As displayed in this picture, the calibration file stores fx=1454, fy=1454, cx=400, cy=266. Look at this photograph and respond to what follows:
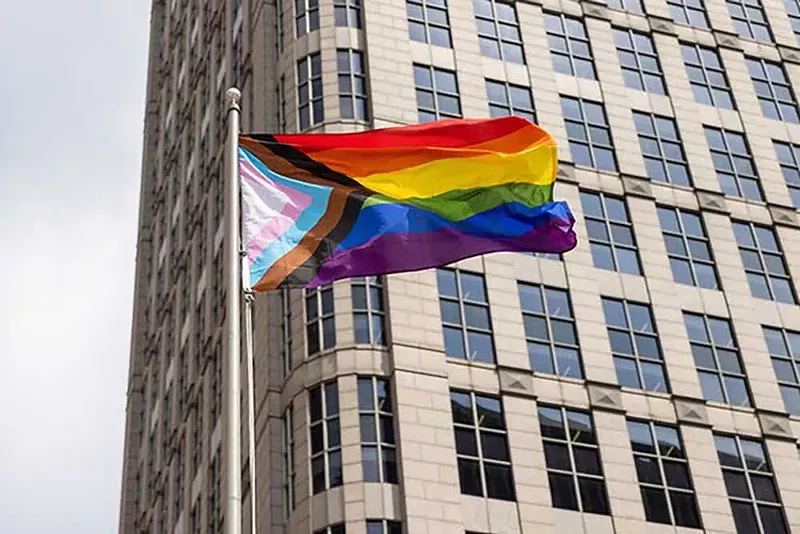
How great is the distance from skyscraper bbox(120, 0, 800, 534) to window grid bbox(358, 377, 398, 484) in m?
0.08

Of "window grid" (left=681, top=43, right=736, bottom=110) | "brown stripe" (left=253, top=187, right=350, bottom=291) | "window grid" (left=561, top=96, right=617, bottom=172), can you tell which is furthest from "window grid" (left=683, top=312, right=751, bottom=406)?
"brown stripe" (left=253, top=187, right=350, bottom=291)

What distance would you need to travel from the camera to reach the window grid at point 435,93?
157 ft

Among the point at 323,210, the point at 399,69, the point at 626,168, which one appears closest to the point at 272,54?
the point at 399,69

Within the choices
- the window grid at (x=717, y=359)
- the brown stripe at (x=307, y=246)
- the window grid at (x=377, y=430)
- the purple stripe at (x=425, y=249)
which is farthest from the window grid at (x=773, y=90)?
the brown stripe at (x=307, y=246)

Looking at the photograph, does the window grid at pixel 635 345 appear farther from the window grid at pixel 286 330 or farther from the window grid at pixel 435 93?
the window grid at pixel 286 330

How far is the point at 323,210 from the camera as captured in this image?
2422 cm

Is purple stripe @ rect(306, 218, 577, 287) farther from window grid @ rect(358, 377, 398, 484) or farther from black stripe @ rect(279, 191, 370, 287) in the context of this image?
window grid @ rect(358, 377, 398, 484)

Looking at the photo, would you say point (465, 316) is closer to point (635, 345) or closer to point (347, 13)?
point (635, 345)

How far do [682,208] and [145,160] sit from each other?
41.2 metres

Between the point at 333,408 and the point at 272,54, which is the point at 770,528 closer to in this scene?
the point at 333,408

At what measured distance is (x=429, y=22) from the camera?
167ft

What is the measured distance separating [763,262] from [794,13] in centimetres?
1603

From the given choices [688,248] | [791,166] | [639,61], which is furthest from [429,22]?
[791,166]

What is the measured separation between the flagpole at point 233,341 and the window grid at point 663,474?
69.2 feet
